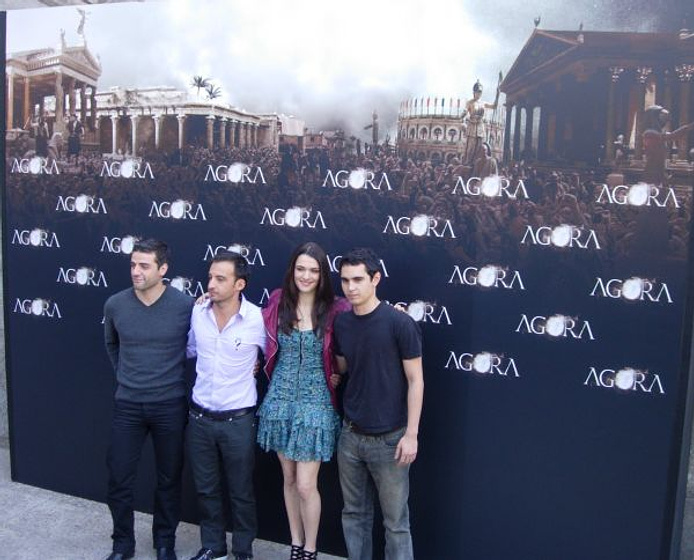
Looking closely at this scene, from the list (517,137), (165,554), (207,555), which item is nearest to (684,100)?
(517,137)

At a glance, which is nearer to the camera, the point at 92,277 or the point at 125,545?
the point at 125,545

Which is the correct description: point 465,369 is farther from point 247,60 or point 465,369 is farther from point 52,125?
point 52,125

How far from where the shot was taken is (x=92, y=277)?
462 cm

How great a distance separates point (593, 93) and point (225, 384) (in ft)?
7.47

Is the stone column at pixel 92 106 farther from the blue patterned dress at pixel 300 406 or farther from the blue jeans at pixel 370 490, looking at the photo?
the blue jeans at pixel 370 490

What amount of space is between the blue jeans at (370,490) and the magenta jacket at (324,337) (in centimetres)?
28

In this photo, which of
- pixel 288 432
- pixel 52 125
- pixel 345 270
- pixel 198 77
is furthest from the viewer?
pixel 52 125

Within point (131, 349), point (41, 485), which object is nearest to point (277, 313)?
point (131, 349)

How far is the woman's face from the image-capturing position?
3506 mm

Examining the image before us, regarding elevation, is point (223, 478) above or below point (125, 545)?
above

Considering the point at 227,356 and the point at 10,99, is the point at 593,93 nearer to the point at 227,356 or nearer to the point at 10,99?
the point at 227,356

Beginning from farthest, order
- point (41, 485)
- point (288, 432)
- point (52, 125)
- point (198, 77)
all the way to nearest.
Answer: point (41, 485) < point (52, 125) < point (198, 77) < point (288, 432)

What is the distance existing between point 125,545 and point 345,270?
2037 millimetres

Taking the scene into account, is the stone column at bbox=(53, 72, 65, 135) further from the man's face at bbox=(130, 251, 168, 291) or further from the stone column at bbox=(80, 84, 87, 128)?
the man's face at bbox=(130, 251, 168, 291)
